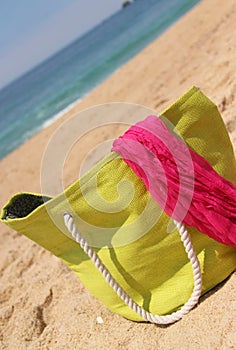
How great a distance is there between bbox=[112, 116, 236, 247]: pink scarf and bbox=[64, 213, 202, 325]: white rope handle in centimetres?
10

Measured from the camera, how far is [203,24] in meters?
12.9

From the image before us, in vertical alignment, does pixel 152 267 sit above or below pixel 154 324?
above

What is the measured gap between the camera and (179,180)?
1.79 m

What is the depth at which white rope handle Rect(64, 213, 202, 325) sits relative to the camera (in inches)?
72.3

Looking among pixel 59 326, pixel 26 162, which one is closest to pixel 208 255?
pixel 59 326

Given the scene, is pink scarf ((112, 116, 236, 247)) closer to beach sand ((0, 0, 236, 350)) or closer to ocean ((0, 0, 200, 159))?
beach sand ((0, 0, 236, 350))

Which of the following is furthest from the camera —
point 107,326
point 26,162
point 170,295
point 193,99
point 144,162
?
point 26,162

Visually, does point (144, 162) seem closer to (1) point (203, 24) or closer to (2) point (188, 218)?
(2) point (188, 218)

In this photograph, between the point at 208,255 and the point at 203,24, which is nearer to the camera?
the point at 208,255

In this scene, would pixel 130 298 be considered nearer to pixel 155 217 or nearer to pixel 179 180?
pixel 155 217

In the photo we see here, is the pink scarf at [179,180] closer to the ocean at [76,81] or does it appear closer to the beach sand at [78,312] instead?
the beach sand at [78,312]

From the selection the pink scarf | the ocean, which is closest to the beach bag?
the pink scarf

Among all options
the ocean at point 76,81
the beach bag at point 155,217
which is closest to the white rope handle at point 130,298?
the beach bag at point 155,217

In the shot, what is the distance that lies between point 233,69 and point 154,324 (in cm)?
295
